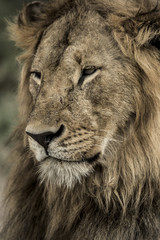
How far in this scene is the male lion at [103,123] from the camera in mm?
2971

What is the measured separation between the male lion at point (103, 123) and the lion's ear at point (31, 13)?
599 mm

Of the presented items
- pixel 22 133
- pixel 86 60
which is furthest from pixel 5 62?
pixel 86 60

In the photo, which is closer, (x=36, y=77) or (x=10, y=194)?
(x=36, y=77)

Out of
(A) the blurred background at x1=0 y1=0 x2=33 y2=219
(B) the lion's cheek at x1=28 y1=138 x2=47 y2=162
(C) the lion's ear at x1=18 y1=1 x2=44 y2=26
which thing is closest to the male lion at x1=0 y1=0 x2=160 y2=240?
(B) the lion's cheek at x1=28 y1=138 x2=47 y2=162

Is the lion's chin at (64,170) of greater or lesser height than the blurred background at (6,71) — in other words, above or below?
below

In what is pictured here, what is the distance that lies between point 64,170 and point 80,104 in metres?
0.44

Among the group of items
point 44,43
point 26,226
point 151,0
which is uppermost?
point 44,43

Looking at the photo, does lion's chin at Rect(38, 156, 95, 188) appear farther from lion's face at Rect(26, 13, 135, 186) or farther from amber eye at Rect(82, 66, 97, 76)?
amber eye at Rect(82, 66, 97, 76)

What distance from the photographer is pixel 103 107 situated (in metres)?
3.01

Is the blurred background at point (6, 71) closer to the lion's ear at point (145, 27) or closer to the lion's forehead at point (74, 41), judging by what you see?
the lion's forehead at point (74, 41)

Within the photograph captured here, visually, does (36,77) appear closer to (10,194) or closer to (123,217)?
(10,194)

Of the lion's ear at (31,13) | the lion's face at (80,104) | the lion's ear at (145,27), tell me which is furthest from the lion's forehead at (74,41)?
the lion's ear at (31,13)

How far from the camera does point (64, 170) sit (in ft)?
9.78

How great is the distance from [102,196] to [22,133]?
2.95ft
